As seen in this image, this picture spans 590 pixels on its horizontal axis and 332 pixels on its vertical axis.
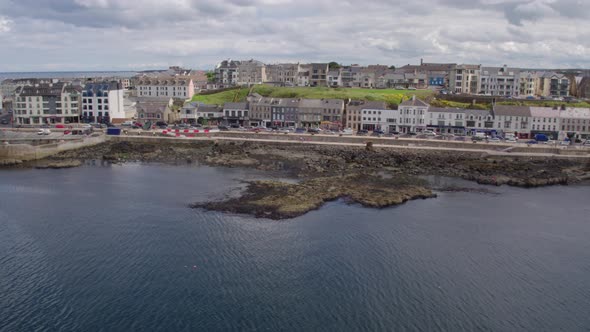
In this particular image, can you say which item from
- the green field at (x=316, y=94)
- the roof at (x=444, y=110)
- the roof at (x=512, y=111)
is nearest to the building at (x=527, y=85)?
the green field at (x=316, y=94)

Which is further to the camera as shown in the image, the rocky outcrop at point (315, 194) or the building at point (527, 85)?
the building at point (527, 85)

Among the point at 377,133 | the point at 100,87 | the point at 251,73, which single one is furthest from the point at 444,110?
the point at 251,73

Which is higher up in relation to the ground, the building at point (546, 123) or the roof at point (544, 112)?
the roof at point (544, 112)

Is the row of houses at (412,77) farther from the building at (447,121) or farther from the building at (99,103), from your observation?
the building at (99,103)

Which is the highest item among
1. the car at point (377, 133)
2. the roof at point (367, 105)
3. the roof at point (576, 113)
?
the roof at point (367, 105)

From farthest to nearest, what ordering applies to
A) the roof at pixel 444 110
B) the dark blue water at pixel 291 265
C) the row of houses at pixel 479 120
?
1. the roof at pixel 444 110
2. the row of houses at pixel 479 120
3. the dark blue water at pixel 291 265

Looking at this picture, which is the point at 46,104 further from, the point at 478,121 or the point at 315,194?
the point at 478,121
